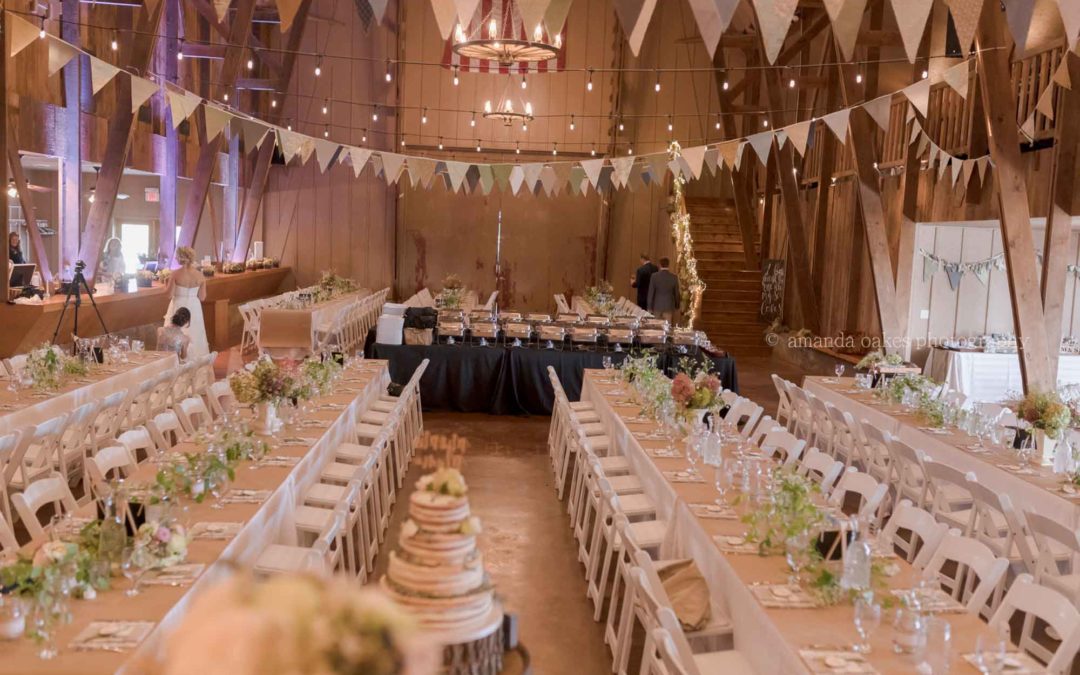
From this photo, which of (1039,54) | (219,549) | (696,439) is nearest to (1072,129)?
(1039,54)

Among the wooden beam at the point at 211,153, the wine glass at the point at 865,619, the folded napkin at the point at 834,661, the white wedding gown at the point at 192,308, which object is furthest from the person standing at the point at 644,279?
the folded napkin at the point at 834,661

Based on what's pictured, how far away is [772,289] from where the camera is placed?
18.6 meters

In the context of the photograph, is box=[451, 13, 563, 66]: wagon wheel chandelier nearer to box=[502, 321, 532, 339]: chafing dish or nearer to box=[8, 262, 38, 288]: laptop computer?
box=[502, 321, 532, 339]: chafing dish

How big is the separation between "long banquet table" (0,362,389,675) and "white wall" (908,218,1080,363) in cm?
928

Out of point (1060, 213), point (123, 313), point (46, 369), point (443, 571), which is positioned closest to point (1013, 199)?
point (1060, 213)

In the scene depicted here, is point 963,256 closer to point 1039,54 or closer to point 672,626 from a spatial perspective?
point 1039,54

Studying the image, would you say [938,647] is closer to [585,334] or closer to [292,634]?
[292,634]

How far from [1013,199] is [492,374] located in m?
5.79

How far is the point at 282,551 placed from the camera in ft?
15.8

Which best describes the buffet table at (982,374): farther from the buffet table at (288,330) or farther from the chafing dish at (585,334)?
the buffet table at (288,330)

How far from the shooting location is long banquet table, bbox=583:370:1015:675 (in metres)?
3.34

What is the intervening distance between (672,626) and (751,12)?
17821mm

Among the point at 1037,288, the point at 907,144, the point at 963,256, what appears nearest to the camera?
the point at 1037,288

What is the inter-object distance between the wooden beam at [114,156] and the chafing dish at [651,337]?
659 centimetres
